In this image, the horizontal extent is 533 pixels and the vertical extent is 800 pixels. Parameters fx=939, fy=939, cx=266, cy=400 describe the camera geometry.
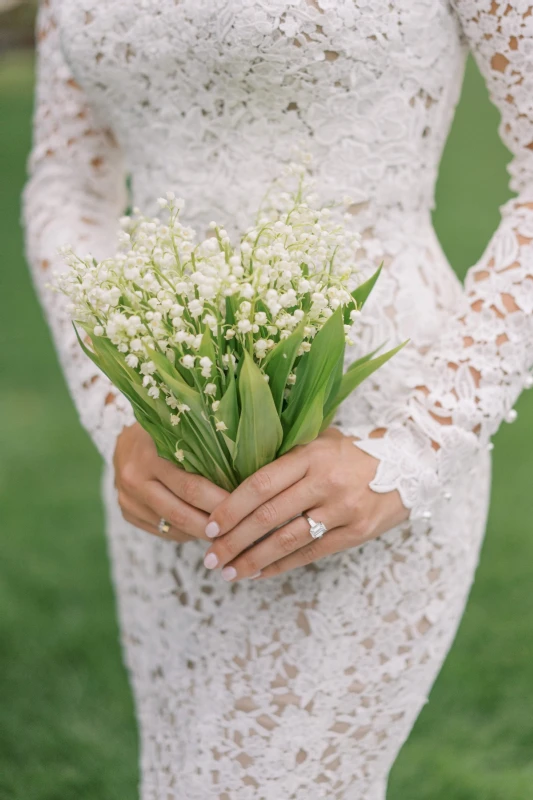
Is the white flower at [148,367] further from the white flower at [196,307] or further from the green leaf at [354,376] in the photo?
the green leaf at [354,376]

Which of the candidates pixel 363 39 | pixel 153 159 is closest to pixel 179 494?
pixel 153 159

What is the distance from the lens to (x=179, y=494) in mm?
1525

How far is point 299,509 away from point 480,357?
0.42 m

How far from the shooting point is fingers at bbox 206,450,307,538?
1440mm

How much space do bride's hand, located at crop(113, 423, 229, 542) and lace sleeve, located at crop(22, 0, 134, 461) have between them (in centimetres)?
23

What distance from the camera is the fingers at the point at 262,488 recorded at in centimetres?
144

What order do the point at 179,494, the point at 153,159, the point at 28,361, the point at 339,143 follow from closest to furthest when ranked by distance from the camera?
the point at 179,494 < the point at 339,143 < the point at 153,159 < the point at 28,361

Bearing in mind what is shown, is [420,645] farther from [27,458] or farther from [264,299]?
[27,458]

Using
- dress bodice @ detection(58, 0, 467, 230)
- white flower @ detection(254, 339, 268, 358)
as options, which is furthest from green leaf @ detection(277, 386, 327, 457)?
dress bodice @ detection(58, 0, 467, 230)

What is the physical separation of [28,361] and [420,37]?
5647 millimetres

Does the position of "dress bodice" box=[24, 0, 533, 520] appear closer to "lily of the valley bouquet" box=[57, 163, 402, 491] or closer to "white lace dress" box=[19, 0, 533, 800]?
"white lace dress" box=[19, 0, 533, 800]

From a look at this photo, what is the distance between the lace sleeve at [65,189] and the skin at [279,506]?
1.15ft

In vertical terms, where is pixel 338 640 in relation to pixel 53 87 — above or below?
below

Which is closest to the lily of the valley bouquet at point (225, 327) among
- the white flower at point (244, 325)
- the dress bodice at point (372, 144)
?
the white flower at point (244, 325)
